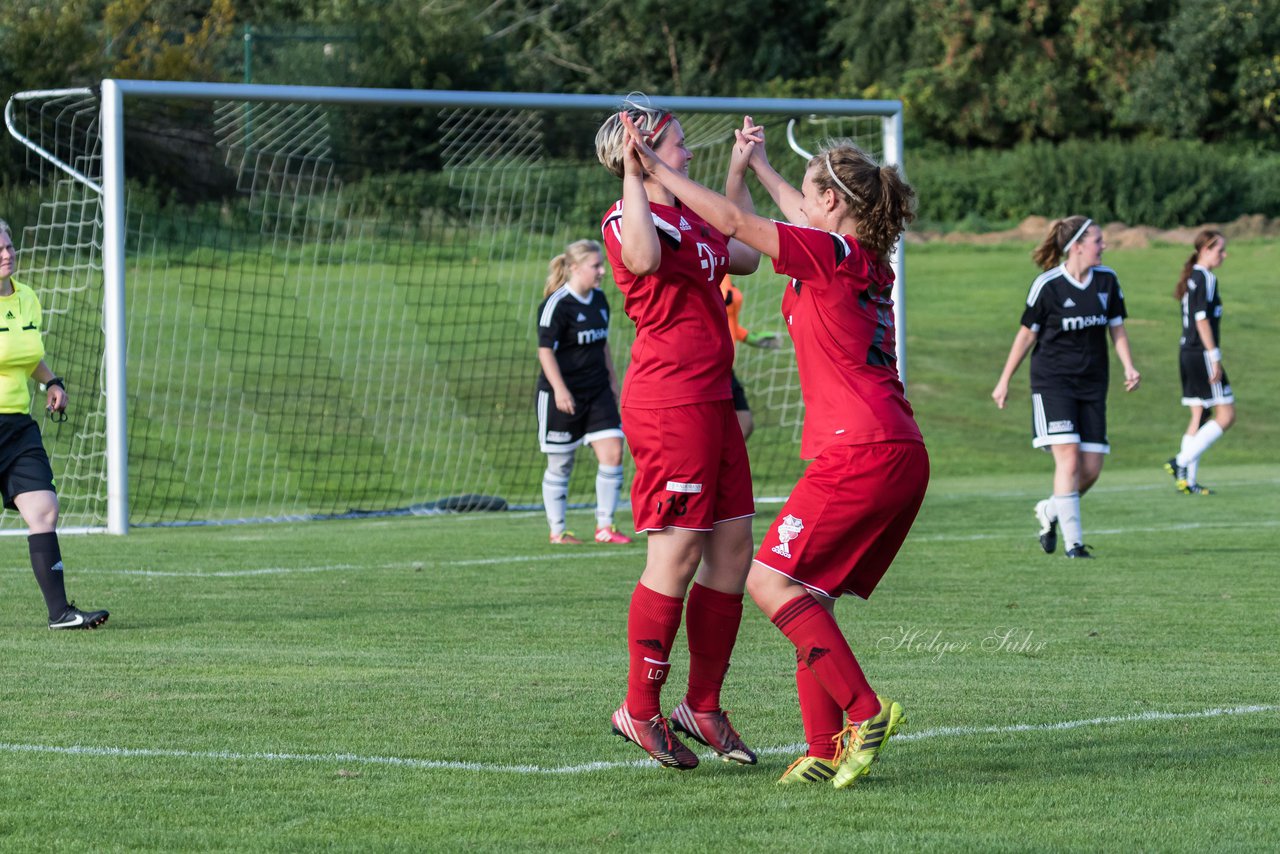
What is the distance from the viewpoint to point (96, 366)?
48.1ft

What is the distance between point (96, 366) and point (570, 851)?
11617 mm

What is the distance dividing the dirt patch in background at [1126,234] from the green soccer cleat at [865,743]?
3544 cm

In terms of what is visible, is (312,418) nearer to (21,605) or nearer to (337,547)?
(337,547)

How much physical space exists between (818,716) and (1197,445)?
1130cm

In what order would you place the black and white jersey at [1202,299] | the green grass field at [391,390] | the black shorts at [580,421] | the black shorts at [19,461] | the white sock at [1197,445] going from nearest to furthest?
1. the black shorts at [19,461]
2. the black shorts at [580,421]
3. the black and white jersey at [1202,299]
4. the white sock at [1197,445]
5. the green grass field at [391,390]

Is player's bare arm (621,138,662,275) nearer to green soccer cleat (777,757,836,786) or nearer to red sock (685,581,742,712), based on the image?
red sock (685,581,742,712)

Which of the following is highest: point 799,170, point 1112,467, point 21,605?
point 799,170

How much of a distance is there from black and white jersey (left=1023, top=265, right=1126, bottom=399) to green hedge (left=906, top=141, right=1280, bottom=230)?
99.9ft

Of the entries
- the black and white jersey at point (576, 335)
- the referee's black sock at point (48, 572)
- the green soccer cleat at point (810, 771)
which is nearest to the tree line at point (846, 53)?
the black and white jersey at point (576, 335)

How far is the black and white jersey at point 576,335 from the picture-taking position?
11.6m

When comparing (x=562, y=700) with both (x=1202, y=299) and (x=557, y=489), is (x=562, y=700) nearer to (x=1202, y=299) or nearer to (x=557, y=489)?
(x=557, y=489)

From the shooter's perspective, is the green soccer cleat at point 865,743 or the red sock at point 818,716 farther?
the red sock at point 818,716

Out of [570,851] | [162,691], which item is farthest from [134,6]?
[570,851]

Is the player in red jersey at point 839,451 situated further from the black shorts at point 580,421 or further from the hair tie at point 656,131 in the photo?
the black shorts at point 580,421
